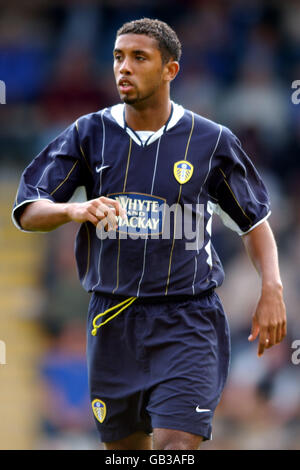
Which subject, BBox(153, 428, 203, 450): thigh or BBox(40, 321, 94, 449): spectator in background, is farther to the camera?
BBox(40, 321, 94, 449): spectator in background

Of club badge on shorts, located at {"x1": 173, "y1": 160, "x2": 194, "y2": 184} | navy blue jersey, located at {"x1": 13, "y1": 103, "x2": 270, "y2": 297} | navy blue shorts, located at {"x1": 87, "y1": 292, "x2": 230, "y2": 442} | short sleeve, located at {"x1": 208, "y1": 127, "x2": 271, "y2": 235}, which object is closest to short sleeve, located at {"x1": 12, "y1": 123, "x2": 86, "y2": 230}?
navy blue jersey, located at {"x1": 13, "y1": 103, "x2": 270, "y2": 297}

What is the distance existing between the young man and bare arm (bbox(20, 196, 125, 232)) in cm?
1

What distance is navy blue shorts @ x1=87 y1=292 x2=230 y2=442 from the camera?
13.7ft

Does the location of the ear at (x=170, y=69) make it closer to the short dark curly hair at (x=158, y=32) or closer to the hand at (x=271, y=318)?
the short dark curly hair at (x=158, y=32)

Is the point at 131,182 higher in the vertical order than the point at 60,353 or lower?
higher

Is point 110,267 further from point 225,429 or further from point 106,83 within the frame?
point 106,83

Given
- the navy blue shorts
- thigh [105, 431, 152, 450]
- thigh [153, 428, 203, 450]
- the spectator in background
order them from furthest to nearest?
the spectator in background, thigh [105, 431, 152, 450], the navy blue shorts, thigh [153, 428, 203, 450]

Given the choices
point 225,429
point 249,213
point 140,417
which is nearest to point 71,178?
point 249,213

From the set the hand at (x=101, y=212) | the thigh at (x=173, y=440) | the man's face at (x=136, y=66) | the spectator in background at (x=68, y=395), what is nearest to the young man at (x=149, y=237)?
the man's face at (x=136, y=66)

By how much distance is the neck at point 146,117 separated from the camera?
14.6ft

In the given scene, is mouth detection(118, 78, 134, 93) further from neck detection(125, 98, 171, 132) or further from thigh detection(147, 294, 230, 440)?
thigh detection(147, 294, 230, 440)

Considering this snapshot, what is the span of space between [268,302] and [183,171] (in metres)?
0.78

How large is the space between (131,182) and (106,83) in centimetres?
738

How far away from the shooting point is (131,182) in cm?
435
